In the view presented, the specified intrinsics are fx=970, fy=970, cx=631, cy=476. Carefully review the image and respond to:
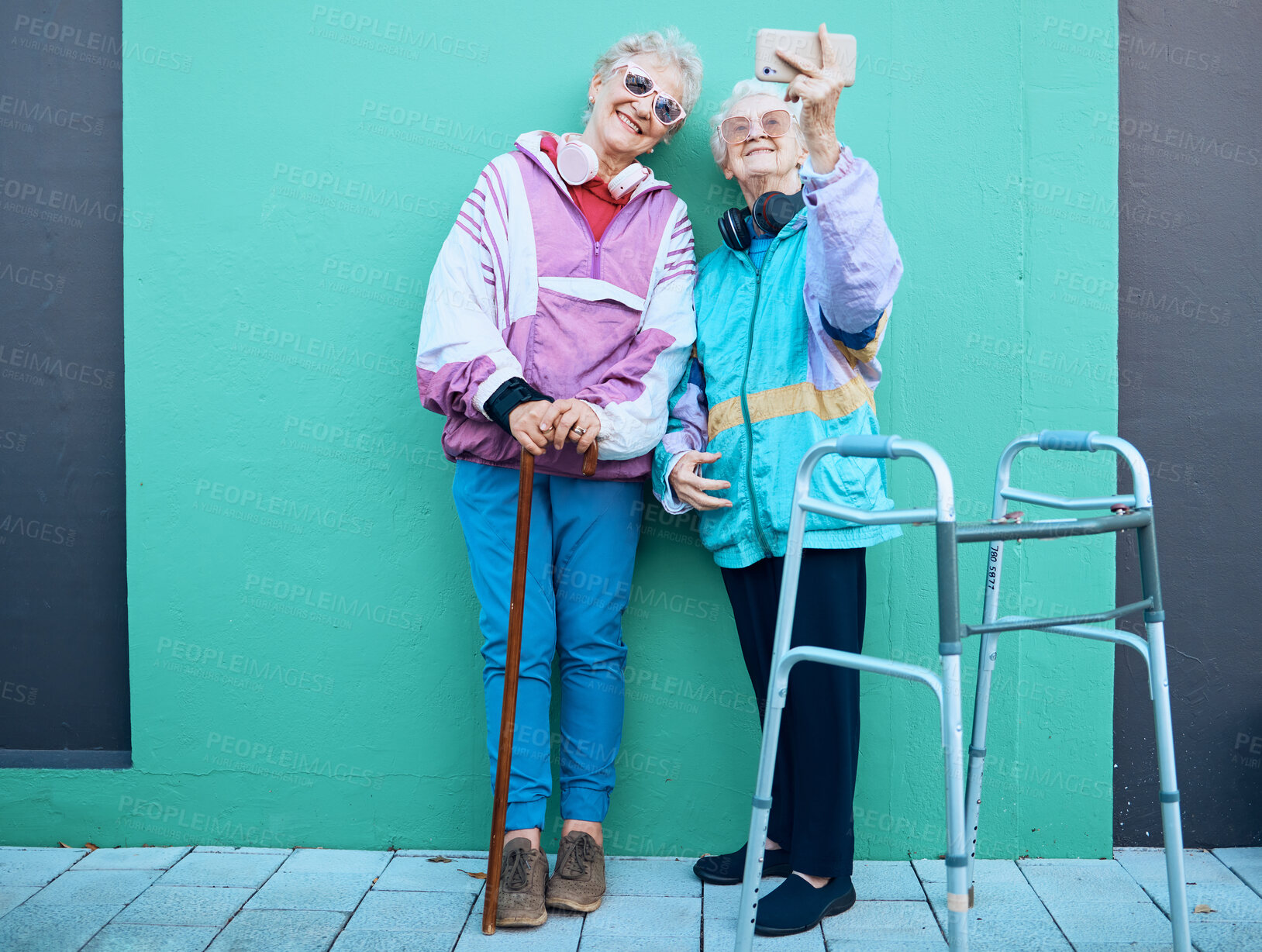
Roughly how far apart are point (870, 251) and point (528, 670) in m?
1.25

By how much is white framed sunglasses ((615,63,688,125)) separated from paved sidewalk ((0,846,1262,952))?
191cm

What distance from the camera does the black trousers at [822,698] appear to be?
2.20 m

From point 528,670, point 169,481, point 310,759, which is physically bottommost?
point 310,759

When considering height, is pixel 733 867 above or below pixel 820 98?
below

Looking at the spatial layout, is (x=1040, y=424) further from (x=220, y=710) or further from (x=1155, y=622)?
(x=220, y=710)

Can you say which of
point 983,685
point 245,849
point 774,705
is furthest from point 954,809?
point 245,849

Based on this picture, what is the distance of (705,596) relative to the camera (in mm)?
2633

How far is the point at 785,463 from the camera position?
2.20m

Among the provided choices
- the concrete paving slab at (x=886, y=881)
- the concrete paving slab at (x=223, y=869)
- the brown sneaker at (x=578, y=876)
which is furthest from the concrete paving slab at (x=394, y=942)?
the concrete paving slab at (x=886, y=881)

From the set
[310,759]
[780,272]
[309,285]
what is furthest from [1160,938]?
[309,285]

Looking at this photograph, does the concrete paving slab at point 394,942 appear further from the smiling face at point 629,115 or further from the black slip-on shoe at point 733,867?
the smiling face at point 629,115

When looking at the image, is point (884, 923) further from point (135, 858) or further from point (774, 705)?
point (135, 858)

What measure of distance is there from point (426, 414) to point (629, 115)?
37.3 inches

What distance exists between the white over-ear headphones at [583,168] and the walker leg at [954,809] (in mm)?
1404
